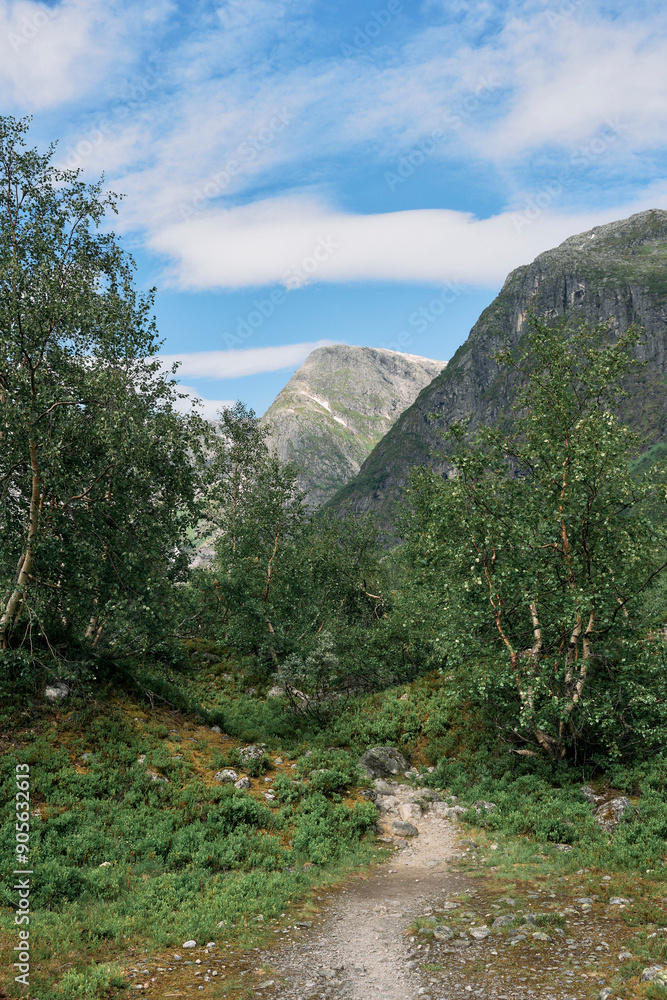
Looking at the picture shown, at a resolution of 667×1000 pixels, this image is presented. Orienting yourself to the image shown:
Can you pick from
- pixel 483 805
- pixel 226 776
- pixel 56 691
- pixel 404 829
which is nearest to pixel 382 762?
pixel 404 829

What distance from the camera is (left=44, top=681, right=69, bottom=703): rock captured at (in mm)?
17781

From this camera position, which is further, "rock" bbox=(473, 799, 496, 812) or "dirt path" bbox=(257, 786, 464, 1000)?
"rock" bbox=(473, 799, 496, 812)

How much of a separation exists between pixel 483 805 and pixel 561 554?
26.9 feet

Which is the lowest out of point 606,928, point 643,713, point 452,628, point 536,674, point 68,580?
point 606,928

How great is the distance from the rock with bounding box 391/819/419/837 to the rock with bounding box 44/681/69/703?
11.6 m

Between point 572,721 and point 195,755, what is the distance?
12.6 meters

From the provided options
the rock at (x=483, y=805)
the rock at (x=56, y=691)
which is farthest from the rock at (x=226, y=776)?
the rock at (x=483, y=805)

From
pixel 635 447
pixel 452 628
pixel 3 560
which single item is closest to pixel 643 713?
pixel 452 628

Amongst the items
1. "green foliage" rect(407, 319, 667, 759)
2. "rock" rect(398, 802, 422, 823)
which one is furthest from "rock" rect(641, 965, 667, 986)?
"rock" rect(398, 802, 422, 823)

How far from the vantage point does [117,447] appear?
58.6 ft

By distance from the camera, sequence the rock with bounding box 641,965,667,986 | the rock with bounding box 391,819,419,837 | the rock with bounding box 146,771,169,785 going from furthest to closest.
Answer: the rock with bounding box 391,819,419,837 < the rock with bounding box 146,771,169,785 < the rock with bounding box 641,965,667,986

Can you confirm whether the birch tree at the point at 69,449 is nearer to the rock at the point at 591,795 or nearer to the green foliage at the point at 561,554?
the green foliage at the point at 561,554

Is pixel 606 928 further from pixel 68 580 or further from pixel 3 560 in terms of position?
pixel 3 560

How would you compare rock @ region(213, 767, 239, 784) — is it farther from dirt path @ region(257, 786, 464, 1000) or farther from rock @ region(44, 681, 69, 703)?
rock @ region(44, 681, 69, 703)
